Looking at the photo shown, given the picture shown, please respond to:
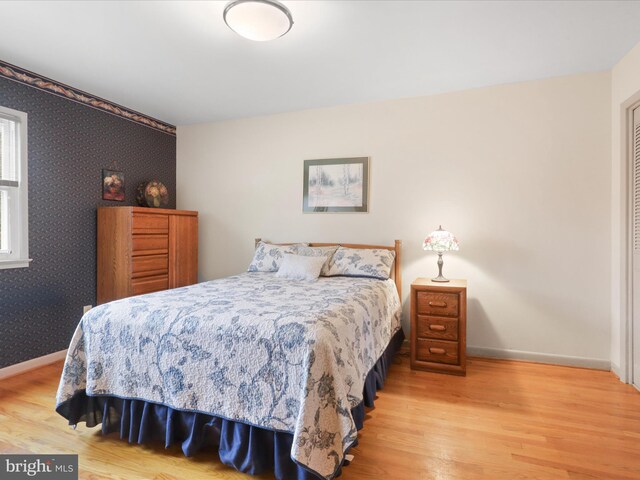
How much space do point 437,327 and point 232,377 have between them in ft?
6.05

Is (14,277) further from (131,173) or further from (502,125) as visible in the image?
(502,125)

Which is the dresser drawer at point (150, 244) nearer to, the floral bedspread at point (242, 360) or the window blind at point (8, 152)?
the window blind at point (8, 152)

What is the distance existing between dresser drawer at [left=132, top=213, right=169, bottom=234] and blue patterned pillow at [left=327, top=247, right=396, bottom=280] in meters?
1.81

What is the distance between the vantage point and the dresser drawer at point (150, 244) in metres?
3.39

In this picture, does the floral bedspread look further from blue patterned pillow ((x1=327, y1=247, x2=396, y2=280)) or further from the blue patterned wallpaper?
the blue patterned wallpaper

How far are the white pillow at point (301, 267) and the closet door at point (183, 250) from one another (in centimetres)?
133

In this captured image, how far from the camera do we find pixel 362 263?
10.6 feet

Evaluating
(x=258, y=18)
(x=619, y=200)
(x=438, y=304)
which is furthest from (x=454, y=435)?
(x=258, y=18)

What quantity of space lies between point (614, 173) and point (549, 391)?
1.79m

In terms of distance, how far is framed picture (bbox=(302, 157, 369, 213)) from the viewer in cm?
364

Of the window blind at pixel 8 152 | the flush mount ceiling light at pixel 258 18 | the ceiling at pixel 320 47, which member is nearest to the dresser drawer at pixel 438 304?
the ceiling at pixel 320 47

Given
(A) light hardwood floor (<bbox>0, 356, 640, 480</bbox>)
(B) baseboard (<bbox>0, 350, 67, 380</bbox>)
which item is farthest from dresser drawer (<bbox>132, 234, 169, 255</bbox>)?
(A) light hardwood floor (<bbox>0, 356, 640, 480</bbox>)

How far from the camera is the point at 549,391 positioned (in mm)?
2533

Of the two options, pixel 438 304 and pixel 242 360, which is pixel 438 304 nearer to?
pixel 438 304
